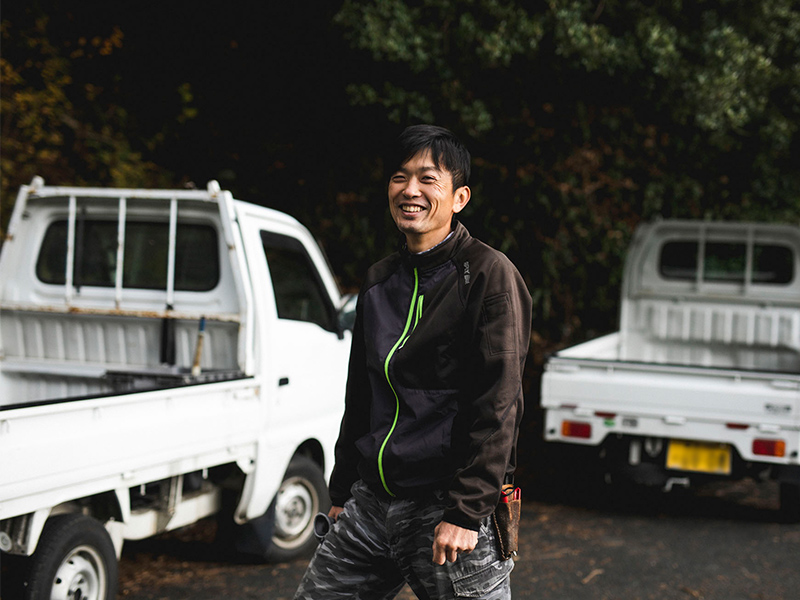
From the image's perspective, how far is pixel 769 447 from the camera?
576 cm

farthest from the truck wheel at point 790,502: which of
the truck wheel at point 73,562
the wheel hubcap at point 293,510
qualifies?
the truck wheel at point 73,562

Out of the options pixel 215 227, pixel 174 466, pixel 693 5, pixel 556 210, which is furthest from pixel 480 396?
pixel 556 210

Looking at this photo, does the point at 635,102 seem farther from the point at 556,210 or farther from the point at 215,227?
the point at 215,227

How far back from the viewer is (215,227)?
4.98 meters

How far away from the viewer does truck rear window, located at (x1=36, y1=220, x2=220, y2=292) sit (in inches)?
198

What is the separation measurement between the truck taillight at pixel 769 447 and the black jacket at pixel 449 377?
13.1 ft

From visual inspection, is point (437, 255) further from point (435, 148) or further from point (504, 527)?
point (504, 527)

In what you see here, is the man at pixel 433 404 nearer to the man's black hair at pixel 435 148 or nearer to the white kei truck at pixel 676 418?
the man's black hair at pixel 435 148

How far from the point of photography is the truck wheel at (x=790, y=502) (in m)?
6.18

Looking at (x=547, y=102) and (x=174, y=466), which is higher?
(x=547, y=102)

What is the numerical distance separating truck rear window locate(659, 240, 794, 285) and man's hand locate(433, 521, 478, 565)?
22.3 feet

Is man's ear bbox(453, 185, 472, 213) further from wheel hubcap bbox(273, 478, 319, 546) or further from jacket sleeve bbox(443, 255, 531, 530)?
wheel hubcap bbox(273, 478, 319, 546)

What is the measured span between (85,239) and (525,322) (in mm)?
3660

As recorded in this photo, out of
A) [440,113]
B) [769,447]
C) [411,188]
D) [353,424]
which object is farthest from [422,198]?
[440,113]
